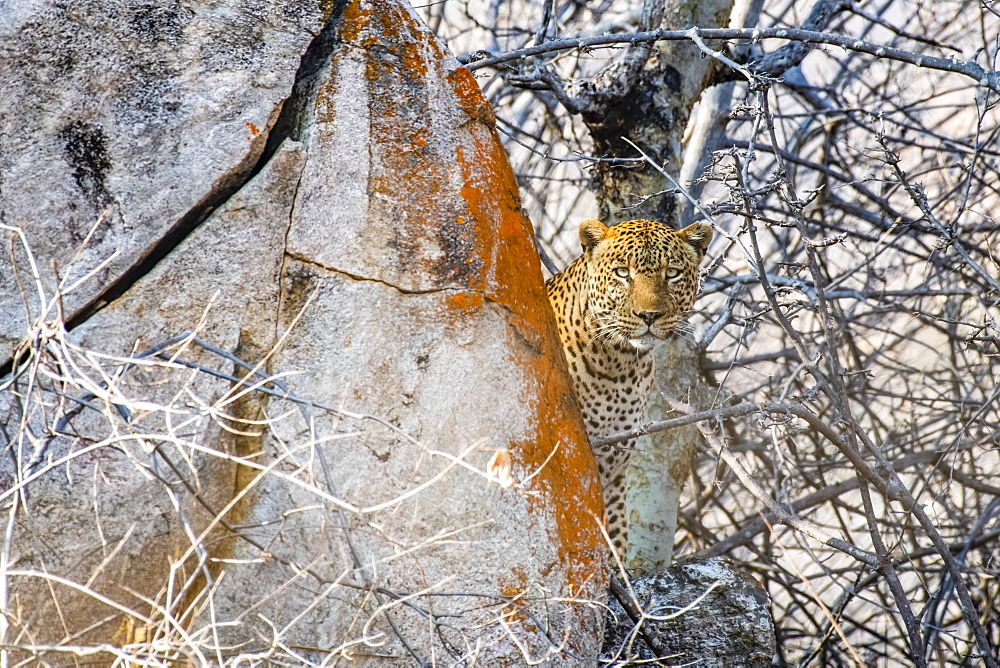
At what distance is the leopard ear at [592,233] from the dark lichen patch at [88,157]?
2.52 metres

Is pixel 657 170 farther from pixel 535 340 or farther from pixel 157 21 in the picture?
pixel 157 21

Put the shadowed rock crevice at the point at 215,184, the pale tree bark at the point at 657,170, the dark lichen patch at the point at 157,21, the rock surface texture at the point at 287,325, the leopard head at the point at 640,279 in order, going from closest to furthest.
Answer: the rock surface texture at the point at 287,325, the shadowed rock crevice at the point at 215,184, the dark lichen patch at the point at 157,21, the leopard head at the point at 640,279, the pale tree bark at the point at 657,170

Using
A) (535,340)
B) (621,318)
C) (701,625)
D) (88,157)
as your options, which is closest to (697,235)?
(621,318)

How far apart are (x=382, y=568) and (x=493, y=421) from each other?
608 millimetres

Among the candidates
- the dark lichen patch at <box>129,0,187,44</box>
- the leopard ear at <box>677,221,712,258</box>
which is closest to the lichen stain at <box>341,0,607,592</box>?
the dark lichen patch at <box>129,0,187,44</box>

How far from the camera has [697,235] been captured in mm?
5223

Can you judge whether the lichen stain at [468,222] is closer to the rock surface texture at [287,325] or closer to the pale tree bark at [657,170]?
the rock surface texture at [287,325]

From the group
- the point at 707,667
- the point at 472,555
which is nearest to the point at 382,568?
the point at 472,555

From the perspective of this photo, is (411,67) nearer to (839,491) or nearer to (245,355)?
(245,355)

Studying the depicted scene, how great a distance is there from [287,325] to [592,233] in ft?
7.27

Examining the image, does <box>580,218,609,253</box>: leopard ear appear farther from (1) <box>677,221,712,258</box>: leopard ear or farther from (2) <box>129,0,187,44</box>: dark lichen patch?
(2) <box>129,0,187,44</box>: dark lichen patch

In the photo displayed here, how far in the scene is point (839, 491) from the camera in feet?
21.2

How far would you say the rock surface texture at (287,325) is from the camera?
10.7 ft

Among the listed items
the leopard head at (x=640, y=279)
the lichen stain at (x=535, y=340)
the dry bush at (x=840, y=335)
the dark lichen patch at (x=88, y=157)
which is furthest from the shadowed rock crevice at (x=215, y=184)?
the leopard head at (x=640, y=279)
